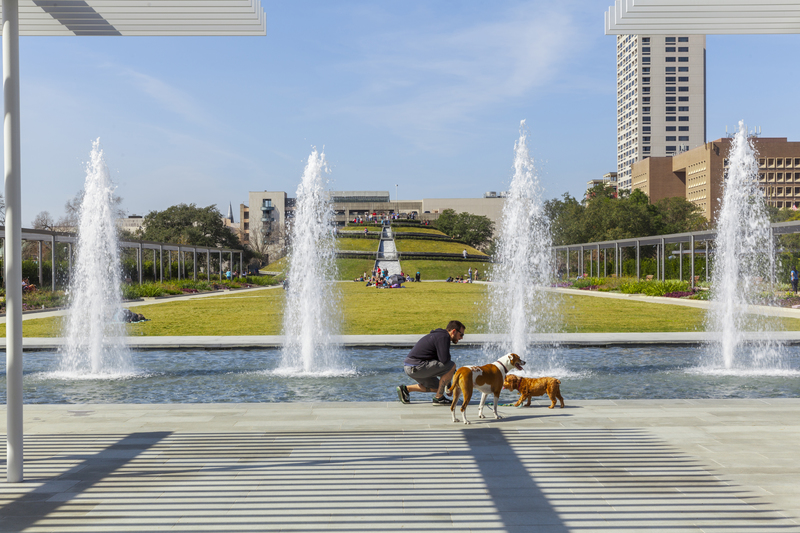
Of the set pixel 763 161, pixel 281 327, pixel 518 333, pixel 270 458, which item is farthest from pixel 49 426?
pixel 763 161

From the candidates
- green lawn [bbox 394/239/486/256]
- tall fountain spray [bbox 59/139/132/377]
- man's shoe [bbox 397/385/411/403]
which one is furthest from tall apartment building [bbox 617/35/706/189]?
man's shoe [bbox 397/385/411/403]

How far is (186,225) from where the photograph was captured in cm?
7444

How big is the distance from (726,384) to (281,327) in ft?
39.4

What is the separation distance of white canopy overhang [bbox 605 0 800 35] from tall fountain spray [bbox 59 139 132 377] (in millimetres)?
9712

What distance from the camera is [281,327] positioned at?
18703 millimetres

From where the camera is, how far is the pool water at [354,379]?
9383 mm

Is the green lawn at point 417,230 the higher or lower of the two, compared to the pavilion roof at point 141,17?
higher

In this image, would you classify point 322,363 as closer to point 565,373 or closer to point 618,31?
point 565,373

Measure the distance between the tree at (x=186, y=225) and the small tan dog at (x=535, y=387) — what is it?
6866cm

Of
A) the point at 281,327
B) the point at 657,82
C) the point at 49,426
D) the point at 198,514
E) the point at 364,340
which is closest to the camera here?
the point at 198,514

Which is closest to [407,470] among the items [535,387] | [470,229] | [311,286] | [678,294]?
[535,387]

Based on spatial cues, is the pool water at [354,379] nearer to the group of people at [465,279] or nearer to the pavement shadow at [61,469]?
the pavement shadow at [61,469]

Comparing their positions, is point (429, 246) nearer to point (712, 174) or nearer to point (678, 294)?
point (678, 294)

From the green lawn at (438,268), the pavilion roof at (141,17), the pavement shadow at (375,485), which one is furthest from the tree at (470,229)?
the pavement shadow at (375,485)
